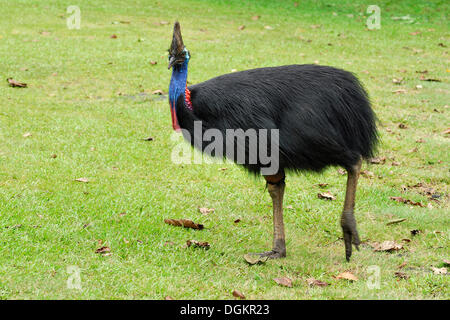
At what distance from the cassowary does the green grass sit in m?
0.88

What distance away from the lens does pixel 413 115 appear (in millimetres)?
10898

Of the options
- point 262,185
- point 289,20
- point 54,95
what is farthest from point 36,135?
point 289,20

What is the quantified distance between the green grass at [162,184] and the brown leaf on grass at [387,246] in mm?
104

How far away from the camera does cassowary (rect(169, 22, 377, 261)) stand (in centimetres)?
529

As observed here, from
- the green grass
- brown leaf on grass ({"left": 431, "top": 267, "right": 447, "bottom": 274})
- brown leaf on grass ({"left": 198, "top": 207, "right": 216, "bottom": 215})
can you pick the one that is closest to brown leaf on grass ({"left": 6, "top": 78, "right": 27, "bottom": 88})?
the green grass

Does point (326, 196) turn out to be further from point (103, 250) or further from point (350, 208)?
point (103, 250)

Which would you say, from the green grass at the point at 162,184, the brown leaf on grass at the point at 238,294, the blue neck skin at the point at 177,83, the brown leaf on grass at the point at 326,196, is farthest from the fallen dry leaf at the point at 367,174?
the brown leaf on grass at the point at 238,294

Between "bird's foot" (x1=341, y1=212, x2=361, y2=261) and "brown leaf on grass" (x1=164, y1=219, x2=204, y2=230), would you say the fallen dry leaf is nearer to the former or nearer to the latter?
"bird's foot" (x1=341, y1=212, x2=361, y2=261)

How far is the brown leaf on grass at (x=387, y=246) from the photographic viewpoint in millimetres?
6094

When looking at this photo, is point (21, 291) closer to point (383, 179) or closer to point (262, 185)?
point (262, 185)

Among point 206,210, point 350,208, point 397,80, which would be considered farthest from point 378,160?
point 397,80

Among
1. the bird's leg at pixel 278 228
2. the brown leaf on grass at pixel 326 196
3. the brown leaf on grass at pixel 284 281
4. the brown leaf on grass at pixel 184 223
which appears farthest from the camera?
the brown leaf on grass at pixel 326 196

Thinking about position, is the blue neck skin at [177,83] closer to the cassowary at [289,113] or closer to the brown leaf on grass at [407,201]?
the cassowary at [289,113]

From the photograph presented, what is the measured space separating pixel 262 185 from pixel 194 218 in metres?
1.54
